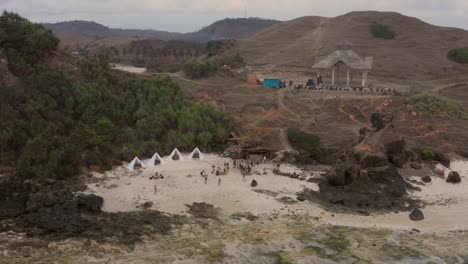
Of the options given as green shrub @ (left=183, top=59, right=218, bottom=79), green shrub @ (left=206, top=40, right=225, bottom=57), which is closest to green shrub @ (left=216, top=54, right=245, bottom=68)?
green shrub @ (left=183, top=59, right=218, bottom=79)

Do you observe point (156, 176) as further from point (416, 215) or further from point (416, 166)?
point (416, 166)

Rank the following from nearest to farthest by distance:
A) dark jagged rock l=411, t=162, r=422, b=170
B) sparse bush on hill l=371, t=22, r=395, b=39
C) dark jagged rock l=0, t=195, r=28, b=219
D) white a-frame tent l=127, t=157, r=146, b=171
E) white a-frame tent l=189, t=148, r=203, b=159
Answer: dark jagged rock l=0, t=195, r=28, b=219, white a-frame tent l=127, t=157, r=146, b=171, dark jagged rock l=411, t=162, r=422, b=170, white a-frame tent l=189, t=148, r=203, b=159, sparse bush on hill l=371, t=22, r=395, b=39

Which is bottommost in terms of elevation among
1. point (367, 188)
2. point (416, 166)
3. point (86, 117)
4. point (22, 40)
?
point (367, 188)

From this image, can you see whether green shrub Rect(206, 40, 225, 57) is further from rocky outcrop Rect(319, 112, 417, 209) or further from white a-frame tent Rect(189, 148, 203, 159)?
rocky outcrop Rect(319, 112, 417, 209)

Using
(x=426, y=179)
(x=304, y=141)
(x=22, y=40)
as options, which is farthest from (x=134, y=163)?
(x=426, y=179)

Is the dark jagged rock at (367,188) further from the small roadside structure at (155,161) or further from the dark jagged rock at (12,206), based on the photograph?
the dark jagged rock at (12,206)

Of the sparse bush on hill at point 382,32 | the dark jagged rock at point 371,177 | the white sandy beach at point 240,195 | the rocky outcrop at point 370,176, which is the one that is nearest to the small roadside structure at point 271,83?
the rocky outcrop at point 370,176
